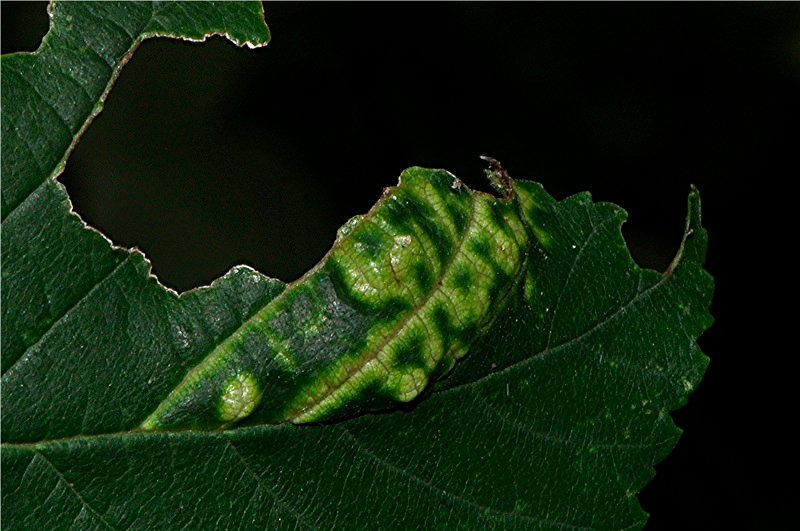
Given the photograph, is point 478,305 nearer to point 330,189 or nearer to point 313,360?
point 313,360

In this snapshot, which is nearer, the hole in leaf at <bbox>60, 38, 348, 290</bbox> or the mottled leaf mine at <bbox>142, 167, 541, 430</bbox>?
the mottled leaf mine at <bbox>142, 167, 541, 430</bbox>

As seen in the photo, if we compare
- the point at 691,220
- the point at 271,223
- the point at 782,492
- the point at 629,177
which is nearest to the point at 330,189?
the point at 271,223

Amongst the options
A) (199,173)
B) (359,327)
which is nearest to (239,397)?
(359,327)

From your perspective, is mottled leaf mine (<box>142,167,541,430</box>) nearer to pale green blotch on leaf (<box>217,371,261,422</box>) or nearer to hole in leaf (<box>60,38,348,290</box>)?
pale green blotch on leaf (<box>217,371,261,422</box>)

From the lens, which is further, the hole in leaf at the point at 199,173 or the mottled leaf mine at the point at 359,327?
the hole in leaf at the point at 199,173

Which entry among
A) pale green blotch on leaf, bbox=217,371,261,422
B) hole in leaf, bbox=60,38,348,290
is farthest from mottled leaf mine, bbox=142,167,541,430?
hole in leaf, bbox=60,38,348,290

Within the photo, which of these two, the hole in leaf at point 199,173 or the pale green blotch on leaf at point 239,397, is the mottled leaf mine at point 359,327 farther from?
the hole in leaf at point 199,173

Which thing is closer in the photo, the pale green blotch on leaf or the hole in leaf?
the pale green blotch on leaf

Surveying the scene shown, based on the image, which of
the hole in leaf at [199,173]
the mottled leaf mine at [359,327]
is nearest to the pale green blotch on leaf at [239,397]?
the mottled leaf mine at [359,327]
